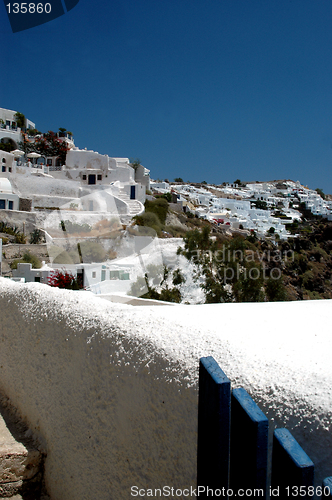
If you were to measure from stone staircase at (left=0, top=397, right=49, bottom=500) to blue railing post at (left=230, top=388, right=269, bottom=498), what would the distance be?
5.81 feet

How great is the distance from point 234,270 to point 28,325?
890cm

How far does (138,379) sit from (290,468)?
908 millimetres

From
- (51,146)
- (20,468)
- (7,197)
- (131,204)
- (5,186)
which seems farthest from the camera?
(51,146)

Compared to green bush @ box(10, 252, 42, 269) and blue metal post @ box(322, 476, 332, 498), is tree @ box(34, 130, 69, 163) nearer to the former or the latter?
green bush @ box(10, 252, 42, 269)

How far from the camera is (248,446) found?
1.14 meters

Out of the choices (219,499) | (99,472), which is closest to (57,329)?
(99,472)

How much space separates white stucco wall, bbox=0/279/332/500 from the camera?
1352 mm

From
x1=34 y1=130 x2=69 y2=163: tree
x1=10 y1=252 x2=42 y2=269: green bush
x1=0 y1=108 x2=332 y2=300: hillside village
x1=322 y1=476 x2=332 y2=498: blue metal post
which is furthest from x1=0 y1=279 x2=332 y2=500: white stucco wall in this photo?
x1=34 y1=130 x2=69 y2=163: tree

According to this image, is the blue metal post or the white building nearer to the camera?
the blue metal post

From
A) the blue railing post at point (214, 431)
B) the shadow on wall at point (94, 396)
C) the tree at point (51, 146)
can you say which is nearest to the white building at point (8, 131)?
the tree at point (51, 146)

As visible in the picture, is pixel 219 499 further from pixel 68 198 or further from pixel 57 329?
pixel 68 198

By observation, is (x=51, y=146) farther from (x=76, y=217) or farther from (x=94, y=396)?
(x=94, y=396)

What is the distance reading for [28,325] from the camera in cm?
272

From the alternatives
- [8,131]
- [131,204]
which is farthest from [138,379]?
[8,131]
